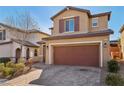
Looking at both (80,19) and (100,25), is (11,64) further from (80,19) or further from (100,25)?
(100,25)

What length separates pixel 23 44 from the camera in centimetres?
1133

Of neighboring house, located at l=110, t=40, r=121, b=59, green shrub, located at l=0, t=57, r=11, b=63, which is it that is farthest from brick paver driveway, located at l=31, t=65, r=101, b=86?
green shrub, located at l=0, t=57, r=11, b=63

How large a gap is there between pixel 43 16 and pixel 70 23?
3820 millimetres

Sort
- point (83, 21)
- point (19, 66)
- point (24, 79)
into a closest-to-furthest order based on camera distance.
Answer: point (24, 79) → point (19, 66) → point (83, 21)

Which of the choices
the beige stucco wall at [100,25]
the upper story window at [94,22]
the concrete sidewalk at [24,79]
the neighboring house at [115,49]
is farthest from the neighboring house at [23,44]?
the neighboring house at [115,49]

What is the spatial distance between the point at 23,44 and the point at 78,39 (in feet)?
13.0

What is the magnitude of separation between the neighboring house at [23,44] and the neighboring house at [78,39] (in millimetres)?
1414

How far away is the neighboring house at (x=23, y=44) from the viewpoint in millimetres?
11037

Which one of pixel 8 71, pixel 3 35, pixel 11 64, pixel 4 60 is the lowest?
pixel 8 71

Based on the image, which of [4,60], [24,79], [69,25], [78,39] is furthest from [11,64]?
[69,25]

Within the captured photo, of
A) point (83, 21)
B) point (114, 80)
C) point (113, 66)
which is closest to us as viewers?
point (114, 80)

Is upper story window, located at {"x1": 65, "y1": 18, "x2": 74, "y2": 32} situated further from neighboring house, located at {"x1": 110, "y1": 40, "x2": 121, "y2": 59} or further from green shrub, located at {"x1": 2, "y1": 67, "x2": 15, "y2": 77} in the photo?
green shrub, located at {"x1": 2, "y1": 67, "x2": 15, "y2": 77}

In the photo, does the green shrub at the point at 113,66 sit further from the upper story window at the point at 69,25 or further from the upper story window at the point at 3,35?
the upper story window at the point at 3,35
